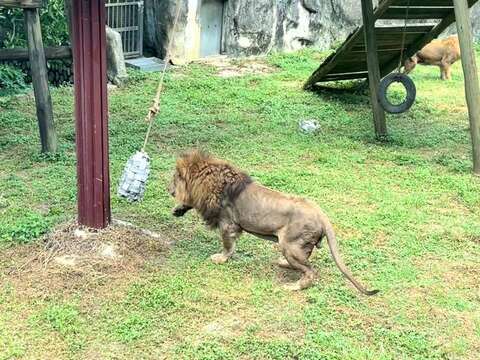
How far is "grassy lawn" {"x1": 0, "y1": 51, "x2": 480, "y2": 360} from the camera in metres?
4.08

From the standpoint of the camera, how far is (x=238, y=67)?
12914 mm

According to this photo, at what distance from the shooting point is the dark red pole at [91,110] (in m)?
4.72

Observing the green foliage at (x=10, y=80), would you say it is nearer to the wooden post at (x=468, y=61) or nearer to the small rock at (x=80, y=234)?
the small rock at (x=80, y=234)

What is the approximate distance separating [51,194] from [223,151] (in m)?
2.39

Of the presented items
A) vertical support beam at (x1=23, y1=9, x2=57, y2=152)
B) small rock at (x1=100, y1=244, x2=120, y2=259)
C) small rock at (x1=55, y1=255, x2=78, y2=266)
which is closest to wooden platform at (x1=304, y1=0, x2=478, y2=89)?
vertical support beam at (x1=23, y1=9, x2=57, y2=152)

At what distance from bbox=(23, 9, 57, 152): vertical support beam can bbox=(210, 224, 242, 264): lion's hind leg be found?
3.22m

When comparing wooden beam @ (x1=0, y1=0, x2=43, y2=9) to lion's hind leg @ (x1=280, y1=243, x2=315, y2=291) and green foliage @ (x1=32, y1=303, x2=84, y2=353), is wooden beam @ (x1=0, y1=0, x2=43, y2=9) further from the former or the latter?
lion's hind leg @ (x1=280, y1=243, x2=315, y2=291)

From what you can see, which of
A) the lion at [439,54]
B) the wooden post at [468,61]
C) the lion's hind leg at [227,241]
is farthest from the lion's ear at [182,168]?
the lion at [439,54]

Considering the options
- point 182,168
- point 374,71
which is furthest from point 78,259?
point 374,71

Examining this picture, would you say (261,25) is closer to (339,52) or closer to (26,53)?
(339,52)

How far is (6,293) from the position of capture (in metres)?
4.47

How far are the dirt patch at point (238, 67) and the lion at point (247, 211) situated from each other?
290 inches

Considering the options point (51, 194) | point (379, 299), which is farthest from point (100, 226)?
point (379, 299)

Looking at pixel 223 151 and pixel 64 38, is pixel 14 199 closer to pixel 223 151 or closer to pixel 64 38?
pixel 223 151
